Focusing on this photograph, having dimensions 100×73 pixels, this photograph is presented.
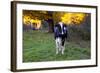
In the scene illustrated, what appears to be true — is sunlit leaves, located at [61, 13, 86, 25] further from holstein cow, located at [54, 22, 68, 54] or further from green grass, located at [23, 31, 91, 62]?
green grass, located at [23, 31, 91, 62]

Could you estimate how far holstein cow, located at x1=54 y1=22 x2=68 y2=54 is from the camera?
227 centimetres

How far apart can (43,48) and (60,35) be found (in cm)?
23

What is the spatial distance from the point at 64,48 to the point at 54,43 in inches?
4.9

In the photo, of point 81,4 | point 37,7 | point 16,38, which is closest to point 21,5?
point 37,7

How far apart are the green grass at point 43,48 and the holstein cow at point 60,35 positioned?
0.15 ft

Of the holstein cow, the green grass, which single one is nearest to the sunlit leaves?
the holstein cow

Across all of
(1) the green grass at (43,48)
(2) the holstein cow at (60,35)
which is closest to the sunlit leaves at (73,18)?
(2) the holstein cow at (60,35)

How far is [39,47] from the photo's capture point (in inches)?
86.0

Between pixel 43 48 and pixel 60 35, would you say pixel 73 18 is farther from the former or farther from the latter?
pixel 43 48

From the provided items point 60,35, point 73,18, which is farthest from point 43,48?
point 73,18

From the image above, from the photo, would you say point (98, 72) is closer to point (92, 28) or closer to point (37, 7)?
point (92, 28)

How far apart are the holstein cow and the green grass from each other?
0.15 ft

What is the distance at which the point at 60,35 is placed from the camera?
2.29 metres

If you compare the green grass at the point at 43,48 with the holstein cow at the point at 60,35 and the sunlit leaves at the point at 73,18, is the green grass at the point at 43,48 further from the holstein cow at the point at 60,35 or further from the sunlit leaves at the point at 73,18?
the sunlit leaves at the point at 73,18
